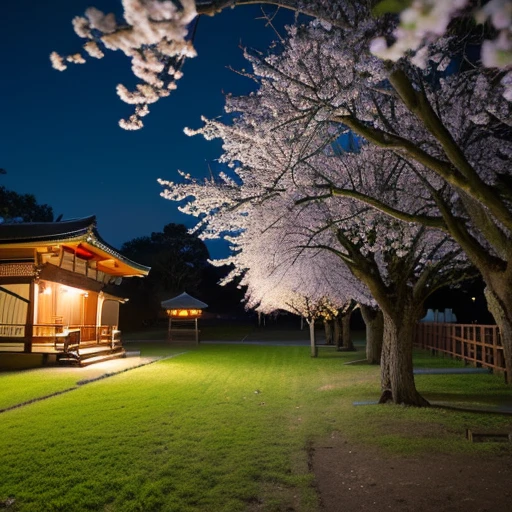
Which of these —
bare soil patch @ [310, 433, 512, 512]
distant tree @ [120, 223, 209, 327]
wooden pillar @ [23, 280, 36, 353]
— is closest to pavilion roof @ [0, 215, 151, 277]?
wooden pillar @ [23, 280, 36, 353]

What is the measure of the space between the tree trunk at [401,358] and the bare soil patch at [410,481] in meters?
3.49

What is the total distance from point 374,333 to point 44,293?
44.2ft

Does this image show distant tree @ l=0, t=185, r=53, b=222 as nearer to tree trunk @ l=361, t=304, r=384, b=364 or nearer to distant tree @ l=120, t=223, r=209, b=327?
distant tree @ l=120, t=223, r=209, b=327

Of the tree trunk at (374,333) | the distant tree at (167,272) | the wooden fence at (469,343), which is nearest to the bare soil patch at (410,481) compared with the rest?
the wooden fence at (469,343)

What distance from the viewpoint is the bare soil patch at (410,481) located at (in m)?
4.54

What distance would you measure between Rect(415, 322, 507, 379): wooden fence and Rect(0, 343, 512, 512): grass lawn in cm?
204

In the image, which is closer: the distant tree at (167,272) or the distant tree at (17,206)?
the distant tree at (17,206)

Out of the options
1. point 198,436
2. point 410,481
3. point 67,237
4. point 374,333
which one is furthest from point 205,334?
point 410,481

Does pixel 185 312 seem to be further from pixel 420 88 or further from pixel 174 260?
pixel 420 88

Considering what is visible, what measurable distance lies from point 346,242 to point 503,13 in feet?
25.8

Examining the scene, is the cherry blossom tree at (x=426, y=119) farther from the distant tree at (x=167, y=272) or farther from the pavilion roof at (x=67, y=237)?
the distant tree at (x=167, y=272)

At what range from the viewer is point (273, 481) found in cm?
532

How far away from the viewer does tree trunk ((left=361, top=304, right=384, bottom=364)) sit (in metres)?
19.4

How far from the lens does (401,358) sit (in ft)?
33.2
